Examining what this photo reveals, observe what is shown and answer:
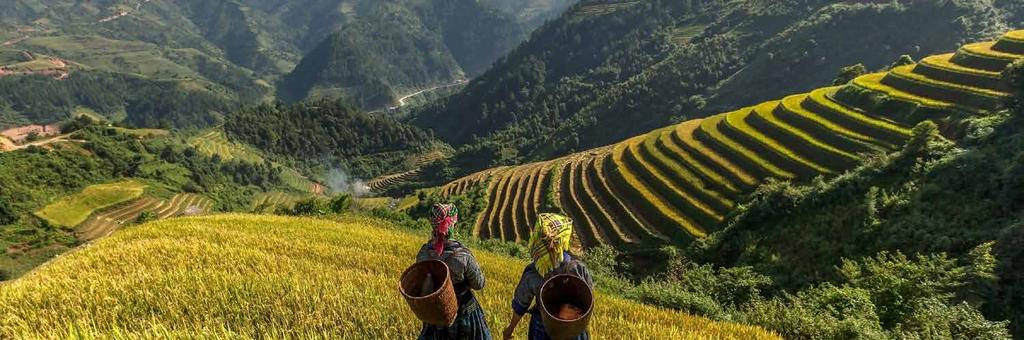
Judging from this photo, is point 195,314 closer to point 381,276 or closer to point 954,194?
point 381,276

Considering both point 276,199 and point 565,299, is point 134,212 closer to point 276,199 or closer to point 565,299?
point 276,199

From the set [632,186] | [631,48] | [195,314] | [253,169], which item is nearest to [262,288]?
[195,314]

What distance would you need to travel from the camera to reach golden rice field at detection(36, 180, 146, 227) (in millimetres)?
71375

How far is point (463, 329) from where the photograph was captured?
4988 mm

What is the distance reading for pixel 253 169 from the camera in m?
131

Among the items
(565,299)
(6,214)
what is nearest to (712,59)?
(565,299)

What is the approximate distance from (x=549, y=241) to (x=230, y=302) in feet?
15.0

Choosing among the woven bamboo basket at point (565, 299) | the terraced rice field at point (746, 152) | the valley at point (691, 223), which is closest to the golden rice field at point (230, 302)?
the valley at point (691, 223)

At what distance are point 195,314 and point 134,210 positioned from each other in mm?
95281

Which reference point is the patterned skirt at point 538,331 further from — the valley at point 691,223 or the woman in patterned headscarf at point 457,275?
the valley at point 691,223

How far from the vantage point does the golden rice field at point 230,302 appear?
5.54m

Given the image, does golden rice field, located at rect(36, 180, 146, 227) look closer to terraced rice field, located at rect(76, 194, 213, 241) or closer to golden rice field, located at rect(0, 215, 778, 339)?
terraced rice field, located at rect(76, 194, 213, 241)

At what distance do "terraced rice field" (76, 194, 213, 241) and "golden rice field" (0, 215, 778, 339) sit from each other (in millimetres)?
63310

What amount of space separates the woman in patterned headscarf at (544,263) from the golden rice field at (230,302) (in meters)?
1.96
